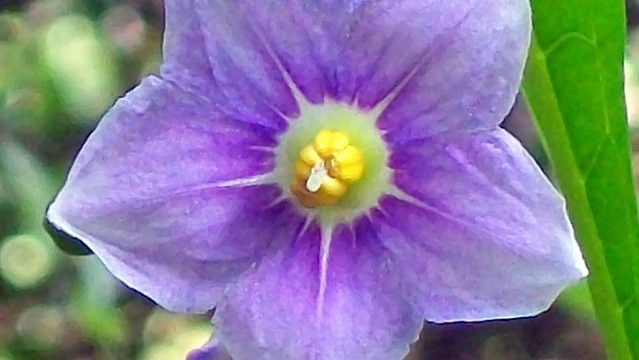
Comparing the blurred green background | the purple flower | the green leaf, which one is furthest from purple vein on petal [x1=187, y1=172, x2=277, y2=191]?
the blurred green background

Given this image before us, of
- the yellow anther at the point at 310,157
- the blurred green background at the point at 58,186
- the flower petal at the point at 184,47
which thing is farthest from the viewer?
the blurred green background at the point at 58,186

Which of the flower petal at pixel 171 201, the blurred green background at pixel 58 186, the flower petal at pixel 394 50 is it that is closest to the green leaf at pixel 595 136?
the flower petal at pixel 394 50

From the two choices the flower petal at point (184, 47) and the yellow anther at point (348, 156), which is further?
the yellow anther at point (348, 156)

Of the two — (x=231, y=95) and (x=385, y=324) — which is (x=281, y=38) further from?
(x=385, y=324)

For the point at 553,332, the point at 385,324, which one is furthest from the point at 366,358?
the point at 553,332

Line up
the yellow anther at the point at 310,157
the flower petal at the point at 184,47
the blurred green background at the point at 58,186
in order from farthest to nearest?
the blurred green background at the point at 58,186 → the yellow anther at the point at 310,157 → the flower petal at the point at 184,47

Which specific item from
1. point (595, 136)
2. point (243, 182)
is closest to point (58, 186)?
point (243, 182)

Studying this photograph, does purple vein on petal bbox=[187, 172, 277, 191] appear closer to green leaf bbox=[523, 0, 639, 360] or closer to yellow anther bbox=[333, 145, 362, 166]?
yellow anther bbox=[333, 145, 362, 166]

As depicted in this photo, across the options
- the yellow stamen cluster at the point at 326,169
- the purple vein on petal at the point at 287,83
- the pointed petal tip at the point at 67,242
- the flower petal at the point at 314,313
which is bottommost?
the pointed petal tip at the point at 67,242

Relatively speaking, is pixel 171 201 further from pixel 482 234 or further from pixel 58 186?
pixel 58 186

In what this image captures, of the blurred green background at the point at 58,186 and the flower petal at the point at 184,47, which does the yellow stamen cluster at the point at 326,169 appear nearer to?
the flower petal at the point at 184,47

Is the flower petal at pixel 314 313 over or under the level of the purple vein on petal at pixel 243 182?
under
